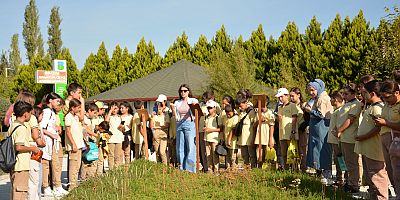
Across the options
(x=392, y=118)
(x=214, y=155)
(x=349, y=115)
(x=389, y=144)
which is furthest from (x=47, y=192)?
(x=392, y=118)

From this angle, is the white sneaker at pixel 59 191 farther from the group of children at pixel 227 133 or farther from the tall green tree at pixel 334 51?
the tall green tree at pixel 334 51

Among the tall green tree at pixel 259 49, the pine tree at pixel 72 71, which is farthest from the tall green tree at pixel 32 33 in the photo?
the tall green tree at pixel 259 49

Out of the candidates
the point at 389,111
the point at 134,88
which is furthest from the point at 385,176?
the point at 134,88

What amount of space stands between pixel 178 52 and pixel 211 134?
2523cm

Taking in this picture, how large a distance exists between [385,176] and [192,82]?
2144cm

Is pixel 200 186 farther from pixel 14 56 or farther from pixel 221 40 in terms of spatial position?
pixel 14 56

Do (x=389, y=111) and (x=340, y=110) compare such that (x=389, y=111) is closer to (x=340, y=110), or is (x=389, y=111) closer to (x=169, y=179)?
(x=340, y=110)

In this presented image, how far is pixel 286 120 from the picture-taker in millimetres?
9164

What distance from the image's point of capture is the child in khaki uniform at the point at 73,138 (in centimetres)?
897

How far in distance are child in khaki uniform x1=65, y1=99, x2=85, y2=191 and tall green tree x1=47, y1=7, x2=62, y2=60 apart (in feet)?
151

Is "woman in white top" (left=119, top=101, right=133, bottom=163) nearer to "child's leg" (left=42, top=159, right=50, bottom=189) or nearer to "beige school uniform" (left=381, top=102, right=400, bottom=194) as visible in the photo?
"child's leg" (left=42, top=159, right=50, bottom=189)

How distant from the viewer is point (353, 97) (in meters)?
7.51

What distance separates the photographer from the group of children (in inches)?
251

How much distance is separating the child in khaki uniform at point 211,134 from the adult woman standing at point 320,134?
2.36 m
